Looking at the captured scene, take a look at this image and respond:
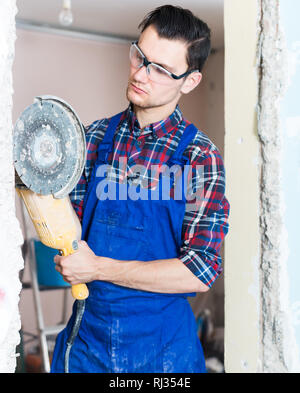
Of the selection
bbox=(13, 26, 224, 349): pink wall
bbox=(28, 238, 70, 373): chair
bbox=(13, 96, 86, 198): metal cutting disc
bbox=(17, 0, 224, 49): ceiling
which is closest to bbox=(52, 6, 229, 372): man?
bbox=(13, 96, 86, 198): metal cutting disc

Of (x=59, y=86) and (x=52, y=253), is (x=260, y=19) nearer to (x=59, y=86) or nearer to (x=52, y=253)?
(x=52, y=253)

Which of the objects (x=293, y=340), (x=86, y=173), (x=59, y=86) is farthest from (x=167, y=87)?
(x=59, y=86)

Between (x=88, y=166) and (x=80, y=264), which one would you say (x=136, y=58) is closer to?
(x=88, y=166)

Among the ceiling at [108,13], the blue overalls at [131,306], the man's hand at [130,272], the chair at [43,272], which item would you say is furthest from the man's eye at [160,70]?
the ceiling at [108,13]

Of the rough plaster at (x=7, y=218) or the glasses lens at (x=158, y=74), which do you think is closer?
the rough plaster at (x=7, y=218)

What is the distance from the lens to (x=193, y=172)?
1.47 meters

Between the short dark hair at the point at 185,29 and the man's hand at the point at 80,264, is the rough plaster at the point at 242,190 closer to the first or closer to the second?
the short dark hair at the point at 185,29

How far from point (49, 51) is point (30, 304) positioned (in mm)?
2123

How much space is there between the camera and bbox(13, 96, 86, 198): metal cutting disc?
1.07 m

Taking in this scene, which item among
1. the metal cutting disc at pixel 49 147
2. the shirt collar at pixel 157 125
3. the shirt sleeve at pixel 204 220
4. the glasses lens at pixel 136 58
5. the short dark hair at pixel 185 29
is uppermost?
the short dark hair at pixel 185 29

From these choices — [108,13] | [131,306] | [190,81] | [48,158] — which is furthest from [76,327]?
[108,13]

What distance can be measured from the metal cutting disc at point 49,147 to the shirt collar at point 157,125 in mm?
396

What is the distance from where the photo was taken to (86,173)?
1.60 meters

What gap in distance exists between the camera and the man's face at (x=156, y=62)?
1507 mm
